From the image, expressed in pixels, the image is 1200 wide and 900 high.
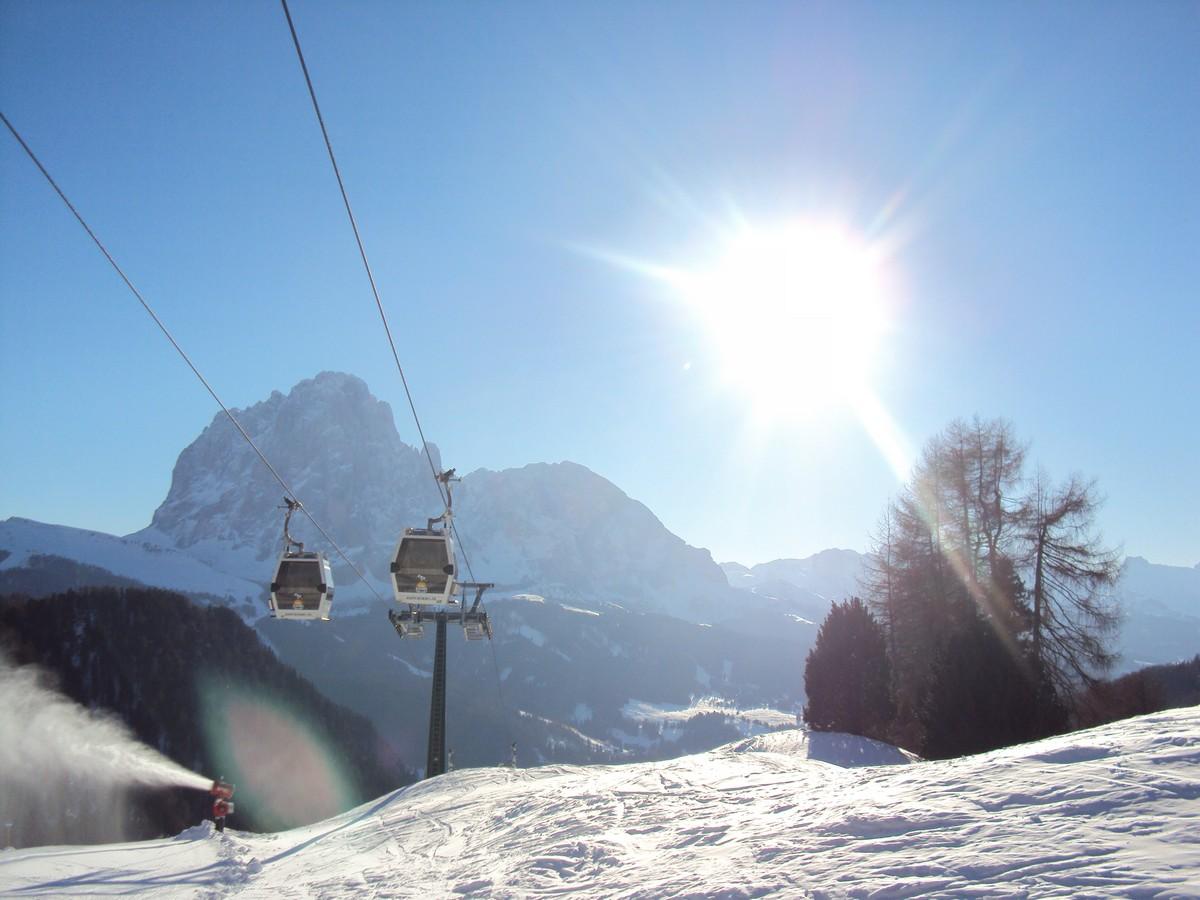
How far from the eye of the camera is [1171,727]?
7523mm

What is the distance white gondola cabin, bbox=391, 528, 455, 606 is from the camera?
16.0 m

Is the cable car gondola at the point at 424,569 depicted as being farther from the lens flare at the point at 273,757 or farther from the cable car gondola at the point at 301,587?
the lens flare at the point at 273,757

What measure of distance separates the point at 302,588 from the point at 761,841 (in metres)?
12.6

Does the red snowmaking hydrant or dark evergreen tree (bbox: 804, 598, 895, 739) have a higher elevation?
dark evergreen tree (bbox: 804, 598, 895, 739)

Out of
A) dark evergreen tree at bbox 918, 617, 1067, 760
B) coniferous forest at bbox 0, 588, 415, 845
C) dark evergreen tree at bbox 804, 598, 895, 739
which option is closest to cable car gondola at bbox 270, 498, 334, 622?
dark evergreen tree at bbox 918, 617, 1067, 760

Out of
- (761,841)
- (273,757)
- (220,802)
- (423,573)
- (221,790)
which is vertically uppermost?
(423,573)

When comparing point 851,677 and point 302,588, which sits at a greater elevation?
point 302,588

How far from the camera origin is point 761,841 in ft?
25.1

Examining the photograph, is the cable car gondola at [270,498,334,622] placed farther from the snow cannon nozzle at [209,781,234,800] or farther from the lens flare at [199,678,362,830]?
the lens flare at [199,678,362,830]

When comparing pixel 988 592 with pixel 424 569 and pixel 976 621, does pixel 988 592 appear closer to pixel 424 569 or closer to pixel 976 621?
pixel 976 621

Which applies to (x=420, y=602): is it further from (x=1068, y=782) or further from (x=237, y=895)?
(x=1068, y=782)

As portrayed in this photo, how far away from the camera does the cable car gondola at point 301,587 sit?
16484mm

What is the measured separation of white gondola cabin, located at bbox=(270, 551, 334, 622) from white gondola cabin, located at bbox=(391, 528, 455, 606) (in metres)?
1.70

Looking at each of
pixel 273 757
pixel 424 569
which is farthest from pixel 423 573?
pixel 273 757
